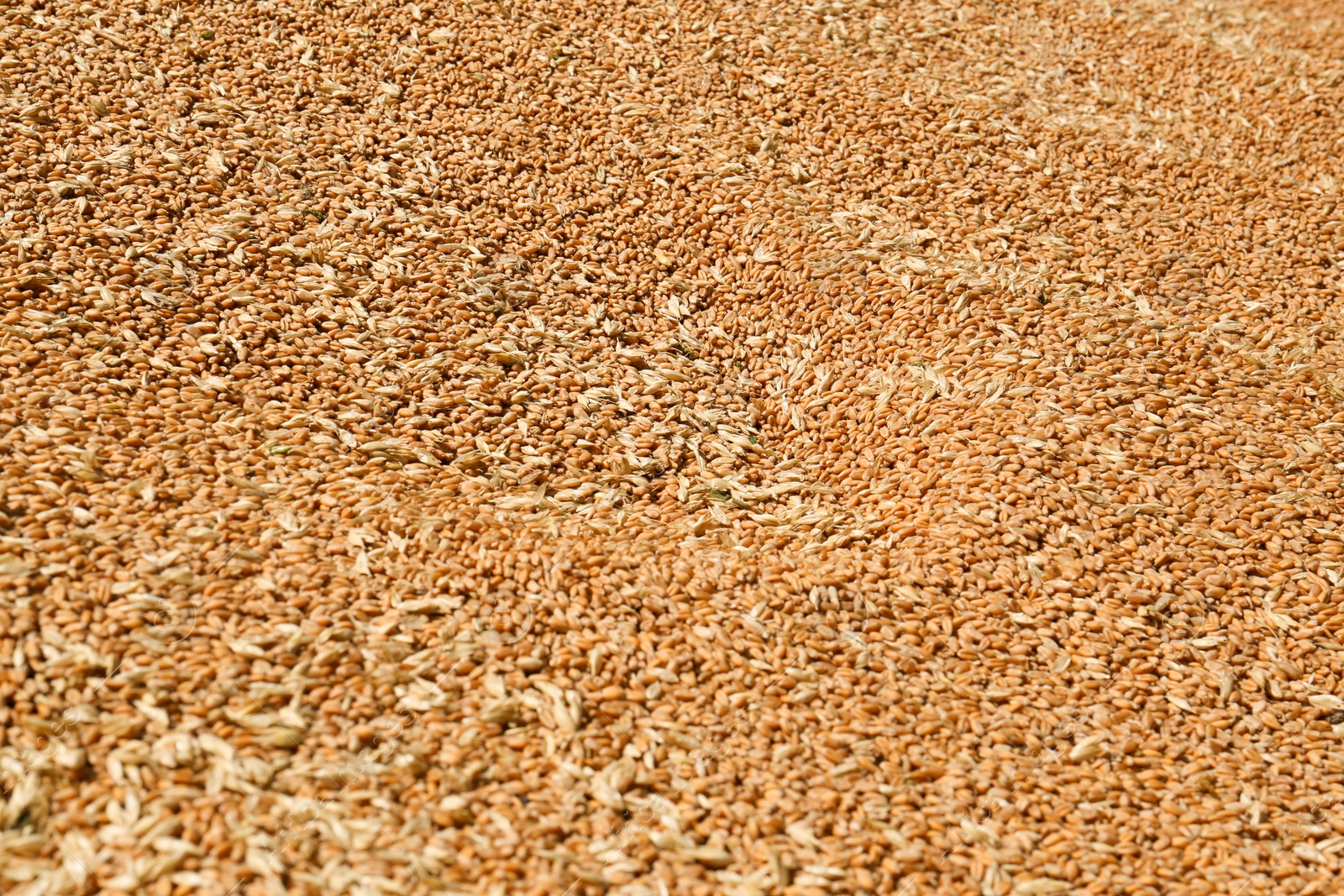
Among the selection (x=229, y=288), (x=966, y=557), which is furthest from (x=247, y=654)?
(x=966, y=557)

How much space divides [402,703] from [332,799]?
28 centimetres

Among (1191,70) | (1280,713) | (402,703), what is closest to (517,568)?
(402,703)

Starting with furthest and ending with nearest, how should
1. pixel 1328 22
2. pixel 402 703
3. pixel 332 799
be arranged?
1. pixel 1328 22
2. pixel 402 703
3. pixel 332 799

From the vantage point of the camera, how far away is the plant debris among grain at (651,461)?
245 centimetres

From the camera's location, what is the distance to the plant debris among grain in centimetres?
245

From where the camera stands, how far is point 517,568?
2.90 metres

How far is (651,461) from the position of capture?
3.36 metres

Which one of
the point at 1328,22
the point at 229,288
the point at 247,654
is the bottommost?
the point at 247,654

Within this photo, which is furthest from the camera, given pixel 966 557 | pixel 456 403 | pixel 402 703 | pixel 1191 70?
pixel 1191 70

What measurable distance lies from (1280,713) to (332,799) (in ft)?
8.36

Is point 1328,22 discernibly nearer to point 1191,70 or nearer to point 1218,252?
point 1191,70

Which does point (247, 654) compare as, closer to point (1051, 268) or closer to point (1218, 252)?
point (1051, 268)

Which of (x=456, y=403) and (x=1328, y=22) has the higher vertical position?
(x=1328, y=22)

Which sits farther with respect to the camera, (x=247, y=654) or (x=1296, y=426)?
(x=1296, y=426)
